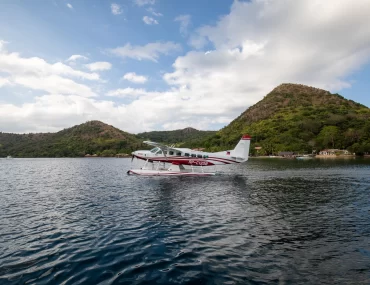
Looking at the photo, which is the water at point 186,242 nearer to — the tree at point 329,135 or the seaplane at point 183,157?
the seaplane at point 183,157

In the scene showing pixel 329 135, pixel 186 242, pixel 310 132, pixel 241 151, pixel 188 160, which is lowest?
pixel 186 242

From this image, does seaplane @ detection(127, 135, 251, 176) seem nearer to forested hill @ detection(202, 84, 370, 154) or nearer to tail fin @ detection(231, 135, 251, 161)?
tail fin @ detection(231, 135, 251, 161)

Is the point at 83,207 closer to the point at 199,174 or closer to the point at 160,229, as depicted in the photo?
the point at 160,229

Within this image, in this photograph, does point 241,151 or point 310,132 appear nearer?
point 241,151

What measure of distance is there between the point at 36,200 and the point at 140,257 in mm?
15646

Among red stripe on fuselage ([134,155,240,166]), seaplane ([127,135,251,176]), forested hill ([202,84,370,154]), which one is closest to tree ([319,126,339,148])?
forested hill ([202,84,370,154])

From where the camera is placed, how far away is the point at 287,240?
34.1 ft

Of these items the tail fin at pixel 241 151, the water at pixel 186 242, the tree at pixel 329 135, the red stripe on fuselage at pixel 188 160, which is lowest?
the water at pixel 186 242

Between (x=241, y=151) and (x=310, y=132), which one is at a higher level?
(x=310, y=132)

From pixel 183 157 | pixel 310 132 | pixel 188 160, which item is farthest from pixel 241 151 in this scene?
pixel 310 132

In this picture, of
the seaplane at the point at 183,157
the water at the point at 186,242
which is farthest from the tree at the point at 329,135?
the water at the point at 186,242

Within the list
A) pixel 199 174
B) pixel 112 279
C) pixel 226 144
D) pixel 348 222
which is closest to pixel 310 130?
pixel 226 144

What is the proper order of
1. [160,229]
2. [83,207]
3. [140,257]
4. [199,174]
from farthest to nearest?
1. [199,174]
2. [83,207]
3. [160,229]
4. [140,257]

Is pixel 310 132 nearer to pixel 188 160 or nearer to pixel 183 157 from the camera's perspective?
pixel 188 160
